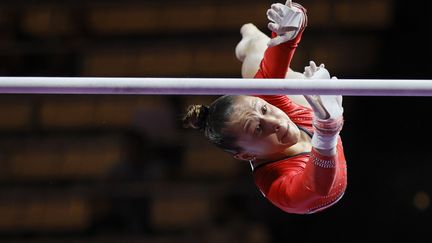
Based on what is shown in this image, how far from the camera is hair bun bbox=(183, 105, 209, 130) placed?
2141mm

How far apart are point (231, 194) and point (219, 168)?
0.18 metres

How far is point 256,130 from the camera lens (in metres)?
2.05

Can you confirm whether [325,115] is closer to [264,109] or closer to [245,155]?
[264,109]

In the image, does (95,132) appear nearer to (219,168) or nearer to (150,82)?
(219,168)

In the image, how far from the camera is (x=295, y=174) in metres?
2.07

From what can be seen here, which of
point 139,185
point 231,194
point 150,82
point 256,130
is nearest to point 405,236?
point 231,194

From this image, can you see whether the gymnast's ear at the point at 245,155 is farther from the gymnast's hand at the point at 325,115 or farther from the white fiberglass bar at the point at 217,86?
the white fiberglass bar at the point at 217,86

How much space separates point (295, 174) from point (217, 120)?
0.24 m

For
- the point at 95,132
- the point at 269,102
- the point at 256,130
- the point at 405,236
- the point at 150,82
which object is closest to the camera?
the point at 150,82

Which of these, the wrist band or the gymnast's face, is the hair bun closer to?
the gymnast's face

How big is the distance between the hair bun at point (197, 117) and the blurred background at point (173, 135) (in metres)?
1.43

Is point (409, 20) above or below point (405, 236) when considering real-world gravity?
above

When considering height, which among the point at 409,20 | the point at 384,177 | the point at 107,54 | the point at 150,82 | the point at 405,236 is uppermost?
the point at 150,82

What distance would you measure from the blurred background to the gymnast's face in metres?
1.44
